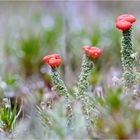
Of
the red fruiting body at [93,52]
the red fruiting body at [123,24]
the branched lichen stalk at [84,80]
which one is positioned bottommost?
the branched lichen stalk at [84,80]

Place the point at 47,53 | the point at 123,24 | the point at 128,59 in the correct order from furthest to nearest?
the point at 47,53 → the point at 128,59 → the point at 123,24

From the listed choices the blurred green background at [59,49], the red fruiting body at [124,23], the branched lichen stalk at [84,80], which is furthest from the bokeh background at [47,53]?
the red fruiting body at [124,23]

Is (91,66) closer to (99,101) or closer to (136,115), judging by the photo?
(99,101)

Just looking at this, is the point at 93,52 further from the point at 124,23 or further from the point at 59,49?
the point at 59,49

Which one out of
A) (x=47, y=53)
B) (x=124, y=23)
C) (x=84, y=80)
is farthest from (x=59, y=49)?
(x=124, y=23)

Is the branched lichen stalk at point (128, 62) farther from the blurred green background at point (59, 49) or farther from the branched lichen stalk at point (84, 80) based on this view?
the blurred green background at point (59, 49)

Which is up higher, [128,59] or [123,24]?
[123,24]

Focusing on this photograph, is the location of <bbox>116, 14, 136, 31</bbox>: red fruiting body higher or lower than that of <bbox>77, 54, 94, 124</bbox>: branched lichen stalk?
higher

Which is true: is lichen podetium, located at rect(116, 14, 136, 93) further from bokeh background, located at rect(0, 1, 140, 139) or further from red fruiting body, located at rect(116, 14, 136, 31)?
bokeh background, located at rect(0, 1, 140, 139)

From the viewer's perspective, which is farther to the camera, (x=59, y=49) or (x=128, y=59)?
(x=59, y=49)

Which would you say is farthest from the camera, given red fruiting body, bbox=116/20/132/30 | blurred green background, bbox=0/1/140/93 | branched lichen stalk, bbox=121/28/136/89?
blurred green background, bbox=0/1/140/93

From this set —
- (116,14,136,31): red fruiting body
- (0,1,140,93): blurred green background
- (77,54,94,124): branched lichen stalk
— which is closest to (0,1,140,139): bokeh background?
(0,1,140,93): blurred green background

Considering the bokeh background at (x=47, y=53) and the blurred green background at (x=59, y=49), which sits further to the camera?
the blurred green background at (x=59, y=49)
